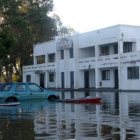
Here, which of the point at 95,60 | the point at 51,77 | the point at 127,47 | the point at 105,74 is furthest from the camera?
the point at 51,77

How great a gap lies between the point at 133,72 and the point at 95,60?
26.2 ft

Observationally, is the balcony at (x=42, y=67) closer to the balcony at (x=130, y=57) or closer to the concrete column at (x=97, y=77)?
the concrete column at (x=97, y=77)

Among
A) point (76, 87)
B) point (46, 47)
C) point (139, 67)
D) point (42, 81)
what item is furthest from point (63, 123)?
point (42, 81)

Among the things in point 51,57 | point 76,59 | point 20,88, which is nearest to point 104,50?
point 76,59

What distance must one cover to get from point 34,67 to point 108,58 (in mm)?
22255

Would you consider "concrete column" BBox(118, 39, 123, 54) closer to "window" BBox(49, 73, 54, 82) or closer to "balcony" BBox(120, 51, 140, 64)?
"balcony" BBox(120, 51, 140, 64)

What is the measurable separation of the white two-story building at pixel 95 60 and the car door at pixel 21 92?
21496 mm

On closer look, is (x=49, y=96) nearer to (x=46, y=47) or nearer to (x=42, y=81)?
(x=46, y=47)

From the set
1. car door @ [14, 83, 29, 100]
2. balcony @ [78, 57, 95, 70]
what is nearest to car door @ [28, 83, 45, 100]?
car door @ [14, 83, 29, 100]

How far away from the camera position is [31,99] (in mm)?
23266

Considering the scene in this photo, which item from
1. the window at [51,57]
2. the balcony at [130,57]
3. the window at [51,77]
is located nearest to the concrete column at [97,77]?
the balcony at [130,57]

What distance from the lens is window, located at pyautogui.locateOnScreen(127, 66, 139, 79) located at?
43.0 meters

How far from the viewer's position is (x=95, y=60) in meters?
50.4

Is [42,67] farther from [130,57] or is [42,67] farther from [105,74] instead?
[130,57]
